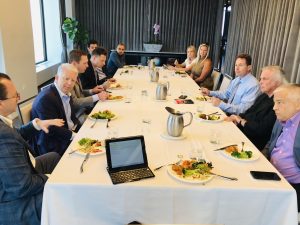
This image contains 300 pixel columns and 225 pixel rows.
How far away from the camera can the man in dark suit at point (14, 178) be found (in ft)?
4.40

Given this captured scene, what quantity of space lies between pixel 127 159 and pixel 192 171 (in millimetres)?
331

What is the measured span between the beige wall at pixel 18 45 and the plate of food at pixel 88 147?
3.17m

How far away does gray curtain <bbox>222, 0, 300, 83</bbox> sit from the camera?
3.74 meters

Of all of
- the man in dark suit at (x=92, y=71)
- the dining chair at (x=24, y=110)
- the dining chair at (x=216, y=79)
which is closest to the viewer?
the dining chair at (x=24, y=110)

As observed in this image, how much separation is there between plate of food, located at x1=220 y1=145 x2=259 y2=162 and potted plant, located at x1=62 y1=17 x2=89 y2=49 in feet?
20.7

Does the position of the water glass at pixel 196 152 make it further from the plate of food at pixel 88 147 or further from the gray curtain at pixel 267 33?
the gray curtain at pixel 267 33

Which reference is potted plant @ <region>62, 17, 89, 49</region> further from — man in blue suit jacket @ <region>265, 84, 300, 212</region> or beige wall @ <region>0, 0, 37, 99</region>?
man in blue suit jacket @ <region>265, 84, 300, 212</region>

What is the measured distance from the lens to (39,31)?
711cm

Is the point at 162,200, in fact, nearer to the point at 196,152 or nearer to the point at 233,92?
the point at 196,152

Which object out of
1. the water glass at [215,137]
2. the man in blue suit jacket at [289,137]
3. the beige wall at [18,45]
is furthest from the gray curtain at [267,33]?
the beige wall at [18,45]

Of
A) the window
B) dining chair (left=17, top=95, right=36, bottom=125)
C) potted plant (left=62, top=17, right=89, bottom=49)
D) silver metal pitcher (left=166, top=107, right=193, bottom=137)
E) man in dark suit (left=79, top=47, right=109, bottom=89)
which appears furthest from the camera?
potted plant (left=62, top=17, right=89, bottom=49)

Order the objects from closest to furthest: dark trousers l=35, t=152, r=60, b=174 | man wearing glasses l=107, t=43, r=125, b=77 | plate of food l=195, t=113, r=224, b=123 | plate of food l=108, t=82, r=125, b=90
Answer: dark trousers l=35, t=152, r=60, b=174 → plate of food l=195, t=113, r=224, b=123 → plate of food l=108, t=82, r=125, b=90 → man wearing glasses l=107, t=43, r=125, b=77

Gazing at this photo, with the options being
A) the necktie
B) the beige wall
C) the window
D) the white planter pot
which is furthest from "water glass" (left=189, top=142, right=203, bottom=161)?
the white planter pot

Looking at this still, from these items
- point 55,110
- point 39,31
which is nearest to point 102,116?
point 55,110
